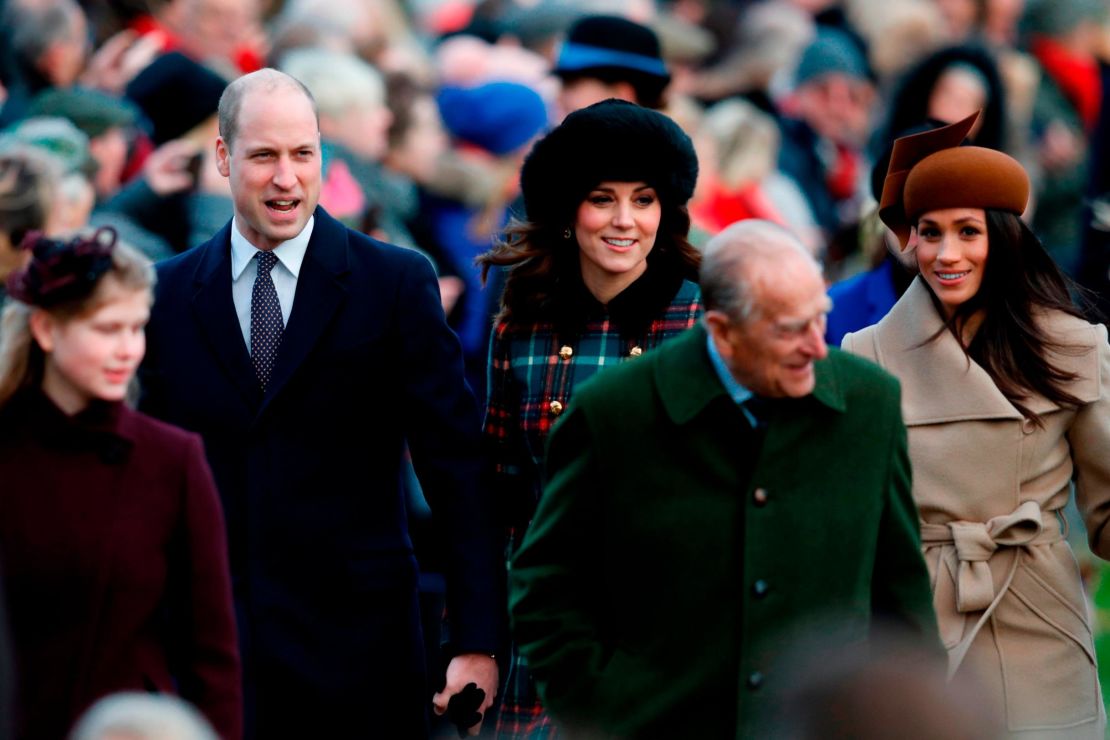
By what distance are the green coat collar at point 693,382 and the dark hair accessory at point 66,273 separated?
1.24 metres

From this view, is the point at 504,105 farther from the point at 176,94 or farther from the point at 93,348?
the point at 93,348

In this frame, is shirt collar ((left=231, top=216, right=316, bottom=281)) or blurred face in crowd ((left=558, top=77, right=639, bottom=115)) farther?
blurred face in crowd ((left=558, top=77, right=639, bottom=115))

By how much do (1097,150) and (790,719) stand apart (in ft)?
23.0

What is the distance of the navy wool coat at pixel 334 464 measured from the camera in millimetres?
5637

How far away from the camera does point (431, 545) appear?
305 inches

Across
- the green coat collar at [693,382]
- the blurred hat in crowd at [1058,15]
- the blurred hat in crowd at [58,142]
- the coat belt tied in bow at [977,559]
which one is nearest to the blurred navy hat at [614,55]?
the blurred hat in crowd at [58,142]

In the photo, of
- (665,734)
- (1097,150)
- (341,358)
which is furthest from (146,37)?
(665,734)

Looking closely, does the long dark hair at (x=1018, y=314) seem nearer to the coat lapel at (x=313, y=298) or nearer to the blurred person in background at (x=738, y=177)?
the coat lapel at (x=313, y=298)

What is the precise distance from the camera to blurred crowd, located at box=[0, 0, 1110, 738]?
8.09 m

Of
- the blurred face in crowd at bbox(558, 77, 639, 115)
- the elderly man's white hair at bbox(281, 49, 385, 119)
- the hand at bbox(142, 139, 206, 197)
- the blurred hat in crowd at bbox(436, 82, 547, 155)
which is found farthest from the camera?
the blurred hat in crowd at bbox(436, 82, 547, 155)

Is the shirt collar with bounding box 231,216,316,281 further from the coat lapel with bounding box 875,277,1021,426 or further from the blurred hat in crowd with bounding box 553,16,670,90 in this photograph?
the blurred hat in crowd with bounding box 553,16,670,90

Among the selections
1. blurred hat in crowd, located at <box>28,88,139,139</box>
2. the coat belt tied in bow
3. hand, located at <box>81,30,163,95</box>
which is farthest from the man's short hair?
hand, located at <box>81,30,163,95</box>

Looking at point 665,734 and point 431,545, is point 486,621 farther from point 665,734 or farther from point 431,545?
point 431,545

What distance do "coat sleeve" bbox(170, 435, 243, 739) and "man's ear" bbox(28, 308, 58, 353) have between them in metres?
0.39
